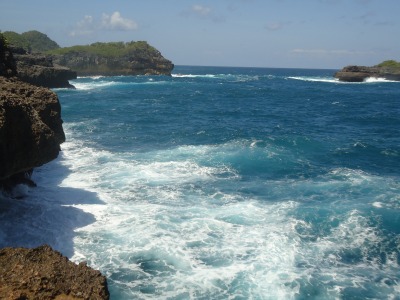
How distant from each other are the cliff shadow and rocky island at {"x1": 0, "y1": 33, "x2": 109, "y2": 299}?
1052mm

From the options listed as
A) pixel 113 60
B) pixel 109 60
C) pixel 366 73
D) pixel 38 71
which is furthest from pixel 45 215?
pixel 113 60

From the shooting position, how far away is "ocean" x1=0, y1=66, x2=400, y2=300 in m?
13.0

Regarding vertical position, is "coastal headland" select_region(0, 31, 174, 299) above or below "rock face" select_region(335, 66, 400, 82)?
below

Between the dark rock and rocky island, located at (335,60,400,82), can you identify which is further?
rocky island, located at (335,60,400,82)

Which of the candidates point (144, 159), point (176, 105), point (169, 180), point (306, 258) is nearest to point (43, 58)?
point (176, 105)

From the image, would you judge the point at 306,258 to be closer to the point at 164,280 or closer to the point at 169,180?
the point at 164,280

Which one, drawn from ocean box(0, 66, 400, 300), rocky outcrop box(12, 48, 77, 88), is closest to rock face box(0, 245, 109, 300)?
ocean box(0, 66, 400, 300)

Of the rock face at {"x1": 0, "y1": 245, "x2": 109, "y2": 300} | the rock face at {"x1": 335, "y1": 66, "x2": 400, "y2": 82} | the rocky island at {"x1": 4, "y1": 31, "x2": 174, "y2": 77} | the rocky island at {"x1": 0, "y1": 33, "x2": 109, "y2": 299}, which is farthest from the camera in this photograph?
the rocky island at {"x1": 4, "y1": 31, "x2": 174, "y2": 77}

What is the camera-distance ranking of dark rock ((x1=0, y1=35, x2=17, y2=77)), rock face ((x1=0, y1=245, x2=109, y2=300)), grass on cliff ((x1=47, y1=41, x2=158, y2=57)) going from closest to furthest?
rock face ((x1=0, y1=245, x2=109, y2=300)) → dark rock ((x1=0, y1=35, x2=17, y2=77)) → grass on cliff ((x1=47, y1=41, x2=158, y2=57))

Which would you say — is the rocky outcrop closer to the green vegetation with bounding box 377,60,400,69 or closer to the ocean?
the ocean

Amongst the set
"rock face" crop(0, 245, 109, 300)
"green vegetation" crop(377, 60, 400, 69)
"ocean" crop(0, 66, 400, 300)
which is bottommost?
"ocean" crop(0, 66, 400, 300)

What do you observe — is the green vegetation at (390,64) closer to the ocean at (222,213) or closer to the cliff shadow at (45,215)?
the ocean at (222,213)

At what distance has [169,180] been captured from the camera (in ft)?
74.9

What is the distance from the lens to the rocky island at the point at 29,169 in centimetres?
793
